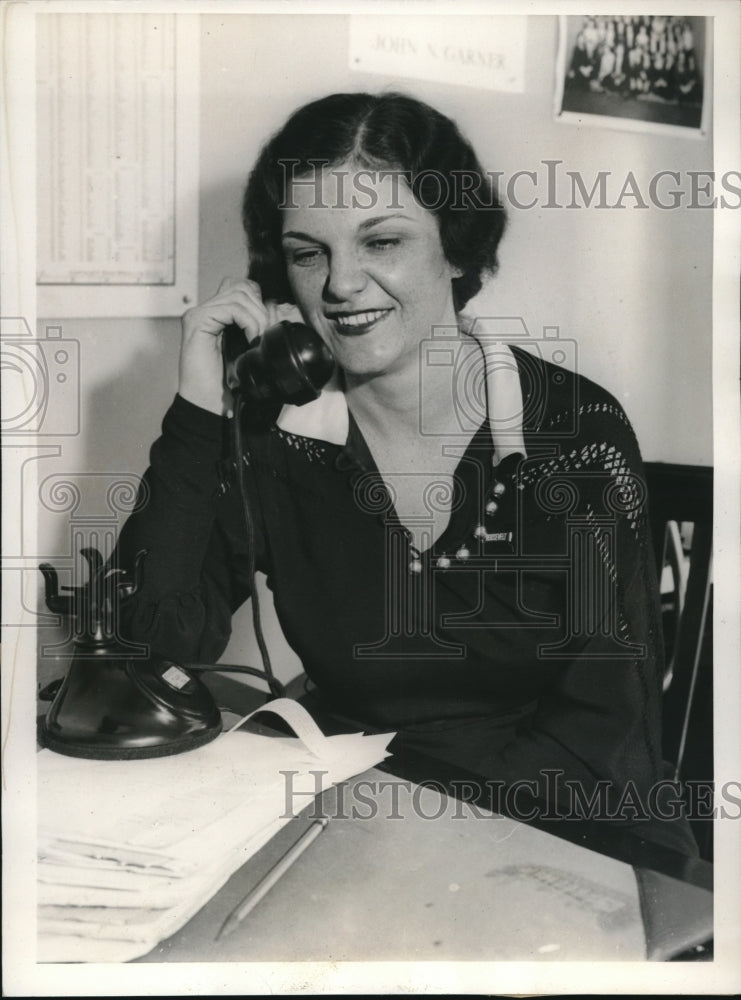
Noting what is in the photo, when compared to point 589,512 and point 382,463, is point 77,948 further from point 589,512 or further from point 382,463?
point 589,512

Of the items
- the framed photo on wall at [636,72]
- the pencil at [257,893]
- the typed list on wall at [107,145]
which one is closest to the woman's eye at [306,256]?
the typed list on wall at [107,145]

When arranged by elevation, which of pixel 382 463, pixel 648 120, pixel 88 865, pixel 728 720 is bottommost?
pixel 88 865

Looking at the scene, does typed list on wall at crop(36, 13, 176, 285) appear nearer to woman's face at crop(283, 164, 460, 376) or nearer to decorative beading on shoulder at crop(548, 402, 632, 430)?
woman's face at crop(283, 164, 460, 376)

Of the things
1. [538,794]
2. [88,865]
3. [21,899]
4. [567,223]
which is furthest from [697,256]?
[21,899]

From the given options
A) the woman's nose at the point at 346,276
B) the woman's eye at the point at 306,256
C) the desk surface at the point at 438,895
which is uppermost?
the woman's eye at the point at 306,256

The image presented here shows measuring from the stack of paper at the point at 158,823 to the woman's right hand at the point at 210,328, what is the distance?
1.14 ft

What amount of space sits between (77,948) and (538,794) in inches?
19.6

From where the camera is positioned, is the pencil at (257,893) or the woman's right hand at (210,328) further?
the woman's right hand at (210,328)

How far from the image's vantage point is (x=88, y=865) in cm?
84

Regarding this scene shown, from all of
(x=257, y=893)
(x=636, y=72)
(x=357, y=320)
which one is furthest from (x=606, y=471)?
(x=257, y=893)

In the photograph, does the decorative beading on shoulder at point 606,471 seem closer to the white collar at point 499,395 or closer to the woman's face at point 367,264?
the white collar at point 499,395

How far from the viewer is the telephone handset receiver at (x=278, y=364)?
2.99ft

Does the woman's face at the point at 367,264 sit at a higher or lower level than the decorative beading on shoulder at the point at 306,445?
higher

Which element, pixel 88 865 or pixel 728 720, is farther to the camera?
pixel 728 720
